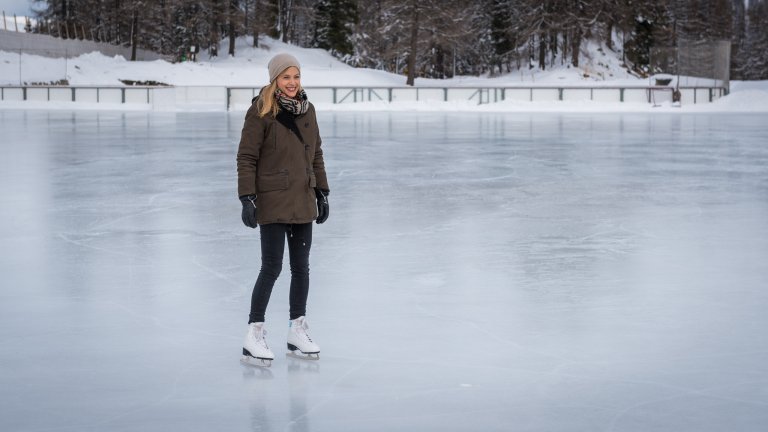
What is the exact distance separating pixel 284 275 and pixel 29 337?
223cm

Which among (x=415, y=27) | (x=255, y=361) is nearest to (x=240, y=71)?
(x=415, y=27)

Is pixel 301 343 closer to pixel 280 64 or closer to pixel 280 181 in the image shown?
pixel 280 181

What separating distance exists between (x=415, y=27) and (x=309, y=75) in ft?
25.6

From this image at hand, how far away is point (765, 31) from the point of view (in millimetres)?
113375

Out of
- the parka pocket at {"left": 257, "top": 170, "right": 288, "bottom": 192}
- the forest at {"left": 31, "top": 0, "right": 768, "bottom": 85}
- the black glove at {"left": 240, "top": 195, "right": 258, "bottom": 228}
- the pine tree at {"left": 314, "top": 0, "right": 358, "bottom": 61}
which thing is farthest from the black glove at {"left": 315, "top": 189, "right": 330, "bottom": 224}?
the pine tree at {"left": 314, "top": 0, "right": 358, "bottom": 61}

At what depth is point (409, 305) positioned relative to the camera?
6.52 meters

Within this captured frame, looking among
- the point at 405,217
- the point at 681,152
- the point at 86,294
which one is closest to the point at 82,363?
the point at 86,294

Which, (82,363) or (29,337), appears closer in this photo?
(82,363)

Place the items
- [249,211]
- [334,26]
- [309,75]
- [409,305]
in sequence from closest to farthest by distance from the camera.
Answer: [249,211]
[409,305]
[309,75]
[334,26]

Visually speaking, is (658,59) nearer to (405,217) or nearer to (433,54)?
(433,54)

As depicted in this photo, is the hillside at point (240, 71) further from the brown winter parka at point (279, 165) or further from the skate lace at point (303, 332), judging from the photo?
the brown winter parka at point (279, 165)

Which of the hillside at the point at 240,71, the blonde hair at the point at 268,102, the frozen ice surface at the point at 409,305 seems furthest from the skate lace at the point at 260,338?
the hillside at the point at 240,71

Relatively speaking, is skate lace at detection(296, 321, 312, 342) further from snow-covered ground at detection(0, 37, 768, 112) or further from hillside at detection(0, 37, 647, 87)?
hillside at detection(0, 37, 647, 87)

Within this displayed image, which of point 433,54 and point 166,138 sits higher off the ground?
point 433,54
